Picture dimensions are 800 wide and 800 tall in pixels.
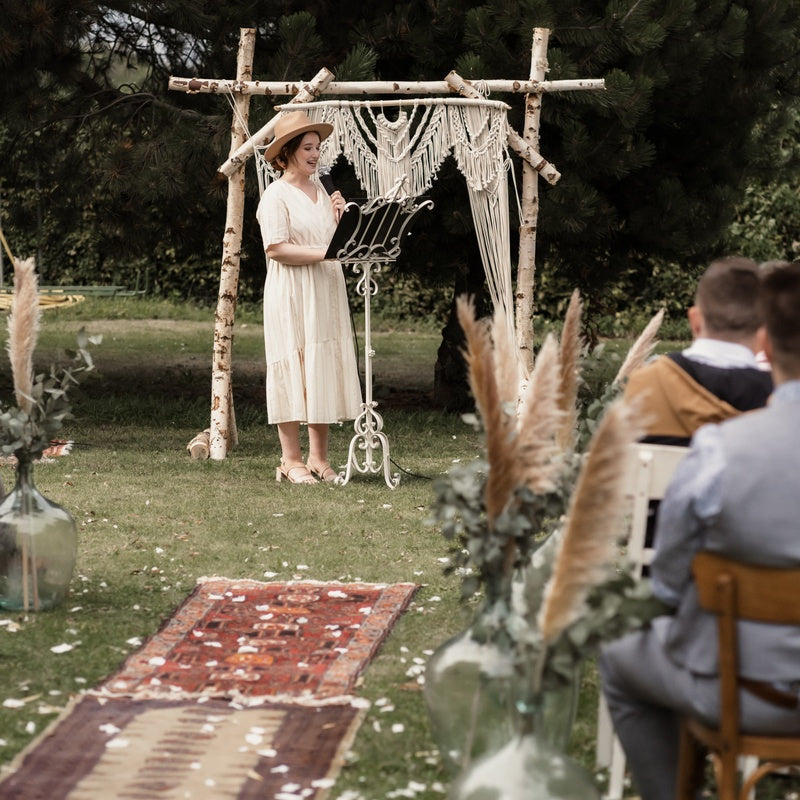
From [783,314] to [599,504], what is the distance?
1.93 feet

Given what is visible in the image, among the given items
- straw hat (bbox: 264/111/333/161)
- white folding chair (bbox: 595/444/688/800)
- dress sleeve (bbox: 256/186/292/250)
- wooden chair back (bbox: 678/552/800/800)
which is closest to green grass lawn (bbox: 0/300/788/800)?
white folding chair (bbox: 595/444/688/800)

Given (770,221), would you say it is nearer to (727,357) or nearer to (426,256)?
(426,256)

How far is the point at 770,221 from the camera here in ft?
53.4

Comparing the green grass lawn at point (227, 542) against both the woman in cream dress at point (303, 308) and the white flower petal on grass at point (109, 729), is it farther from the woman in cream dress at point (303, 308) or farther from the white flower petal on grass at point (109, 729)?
the woman in cream dress at point (303, 308)

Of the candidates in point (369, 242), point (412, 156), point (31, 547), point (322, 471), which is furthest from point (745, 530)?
point (412, 156)

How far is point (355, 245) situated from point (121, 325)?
35.3 ft

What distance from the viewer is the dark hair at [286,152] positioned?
726 centimetres

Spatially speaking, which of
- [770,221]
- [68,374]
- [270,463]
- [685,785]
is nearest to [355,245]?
[270,463]

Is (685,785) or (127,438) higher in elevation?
(685,785)

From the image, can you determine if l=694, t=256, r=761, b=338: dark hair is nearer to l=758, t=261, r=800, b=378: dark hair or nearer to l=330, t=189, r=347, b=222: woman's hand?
→ l=758, t=261, r=800, b=378: dark hair

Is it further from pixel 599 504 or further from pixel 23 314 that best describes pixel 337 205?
pixel 599 504

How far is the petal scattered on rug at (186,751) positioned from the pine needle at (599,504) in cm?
130

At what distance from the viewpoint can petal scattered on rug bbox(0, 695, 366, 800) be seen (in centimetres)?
335

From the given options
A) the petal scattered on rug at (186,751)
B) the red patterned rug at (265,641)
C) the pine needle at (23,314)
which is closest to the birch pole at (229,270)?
the red patterned rug at (265,641)
